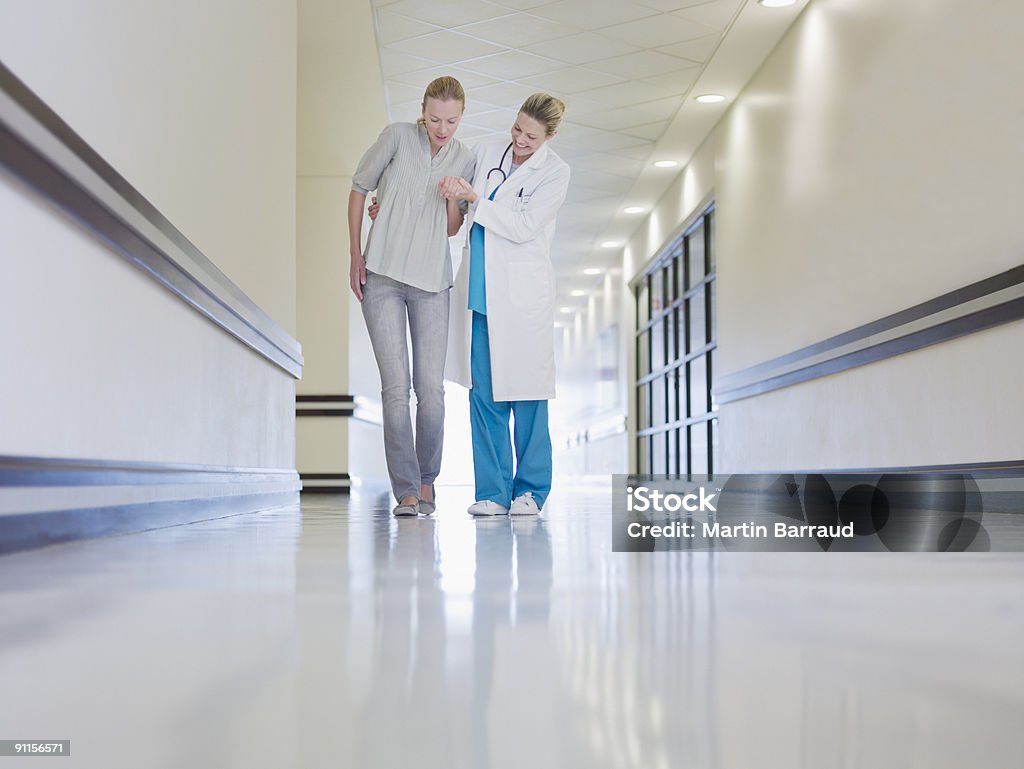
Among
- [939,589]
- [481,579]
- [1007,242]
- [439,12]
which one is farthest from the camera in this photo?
[439,12]

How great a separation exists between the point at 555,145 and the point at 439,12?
2864mm

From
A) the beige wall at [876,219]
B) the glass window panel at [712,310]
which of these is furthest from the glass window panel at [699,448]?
the beige wall at [876,219]

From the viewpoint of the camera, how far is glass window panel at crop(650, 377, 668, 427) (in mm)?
11297

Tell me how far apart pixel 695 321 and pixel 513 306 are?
6.54m

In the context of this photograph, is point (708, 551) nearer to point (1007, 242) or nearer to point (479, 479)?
point (479, 479)

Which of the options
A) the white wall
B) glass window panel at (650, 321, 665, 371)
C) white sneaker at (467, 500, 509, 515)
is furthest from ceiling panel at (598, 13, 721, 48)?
glass window panel at (650, 321, 665, 371)

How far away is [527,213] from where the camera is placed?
3.45 metres

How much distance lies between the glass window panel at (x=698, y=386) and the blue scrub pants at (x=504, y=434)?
5900mm

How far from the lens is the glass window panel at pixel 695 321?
9422 millimetres

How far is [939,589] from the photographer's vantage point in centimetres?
117

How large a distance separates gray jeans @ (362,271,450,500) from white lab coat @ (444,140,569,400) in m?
0.11

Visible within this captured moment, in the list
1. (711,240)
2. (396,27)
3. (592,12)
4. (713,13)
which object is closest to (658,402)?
(711,240)

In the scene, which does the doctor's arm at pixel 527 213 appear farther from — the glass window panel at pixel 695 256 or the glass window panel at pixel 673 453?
the glass window panel at pixel 673 453

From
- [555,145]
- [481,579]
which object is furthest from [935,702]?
[555,145]
